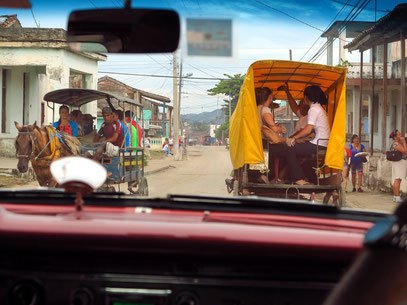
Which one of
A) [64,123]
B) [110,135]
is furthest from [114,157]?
[64,123]

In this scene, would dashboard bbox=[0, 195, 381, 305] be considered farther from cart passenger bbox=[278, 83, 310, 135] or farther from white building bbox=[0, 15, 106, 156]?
white building bbox=[0, 15, 106, 156]

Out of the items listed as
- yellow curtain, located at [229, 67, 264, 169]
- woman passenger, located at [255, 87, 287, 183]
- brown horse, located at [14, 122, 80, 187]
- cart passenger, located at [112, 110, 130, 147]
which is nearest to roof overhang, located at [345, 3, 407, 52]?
woman passenger, located at [255, 87, 287, 183]

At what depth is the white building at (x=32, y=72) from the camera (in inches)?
883

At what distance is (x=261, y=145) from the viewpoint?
379 inches

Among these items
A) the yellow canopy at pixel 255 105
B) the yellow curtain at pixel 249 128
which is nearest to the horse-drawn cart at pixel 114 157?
the yellow canopy at pixel 255 105

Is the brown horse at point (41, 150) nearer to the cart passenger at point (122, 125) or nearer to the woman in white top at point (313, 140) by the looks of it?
the cart passenger at point (122, 125)

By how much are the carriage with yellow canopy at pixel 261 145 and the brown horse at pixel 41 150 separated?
3.42 metres

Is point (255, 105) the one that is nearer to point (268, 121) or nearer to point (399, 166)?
point (268, 121)

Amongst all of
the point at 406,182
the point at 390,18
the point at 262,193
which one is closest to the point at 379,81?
the point at 390,18

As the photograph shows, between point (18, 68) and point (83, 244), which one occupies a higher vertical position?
point (18, 68)

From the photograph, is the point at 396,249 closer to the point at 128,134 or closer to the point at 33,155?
the point at 33,155

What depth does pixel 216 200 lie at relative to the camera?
248cm

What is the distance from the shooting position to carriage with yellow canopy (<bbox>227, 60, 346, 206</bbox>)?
31.3ft

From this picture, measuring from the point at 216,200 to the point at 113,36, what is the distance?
3.26 feet
